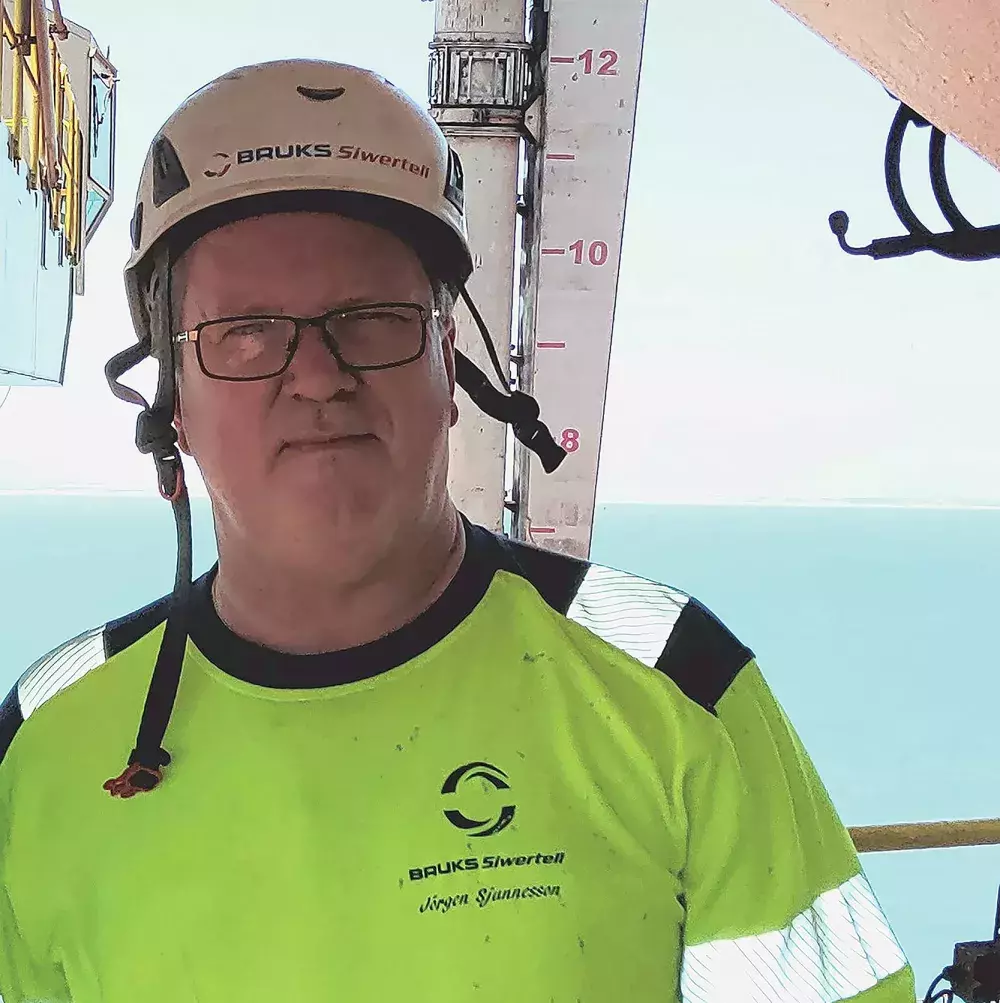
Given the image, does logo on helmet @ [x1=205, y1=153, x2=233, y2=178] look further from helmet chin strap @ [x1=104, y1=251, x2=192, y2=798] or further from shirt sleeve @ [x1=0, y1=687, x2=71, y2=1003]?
shirt sleeve @ [x1=0, y1=687, x2=71, y2=1003]

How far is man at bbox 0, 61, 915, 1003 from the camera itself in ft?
3.48

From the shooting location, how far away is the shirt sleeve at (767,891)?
108 centimetres

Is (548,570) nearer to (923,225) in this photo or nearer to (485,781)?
(485,781)

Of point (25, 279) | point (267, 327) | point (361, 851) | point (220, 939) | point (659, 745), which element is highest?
point (25, 279)

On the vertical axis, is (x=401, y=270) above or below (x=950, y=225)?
below

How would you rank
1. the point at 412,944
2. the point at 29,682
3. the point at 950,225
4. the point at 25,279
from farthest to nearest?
the point at 25,279
the point at 950,225
the point at 29,682
the point at 412,944

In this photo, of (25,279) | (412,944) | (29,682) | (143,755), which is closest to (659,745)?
(412,944)

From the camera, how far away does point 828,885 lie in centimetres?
112

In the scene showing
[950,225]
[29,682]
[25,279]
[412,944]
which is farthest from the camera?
[25,279]

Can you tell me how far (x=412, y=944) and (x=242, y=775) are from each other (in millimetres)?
Result: 251

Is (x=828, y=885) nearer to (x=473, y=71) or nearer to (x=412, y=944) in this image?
(x=412, y=944)

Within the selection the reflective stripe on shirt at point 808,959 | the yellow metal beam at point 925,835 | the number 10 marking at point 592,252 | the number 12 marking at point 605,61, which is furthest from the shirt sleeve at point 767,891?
the number 12 marking at point 605,61

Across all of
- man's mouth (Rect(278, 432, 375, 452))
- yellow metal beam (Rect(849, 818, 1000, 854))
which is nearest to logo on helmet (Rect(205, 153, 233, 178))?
man's mouth (Rect(278, 432, 375, 452))

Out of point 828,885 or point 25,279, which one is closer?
point 828,885
